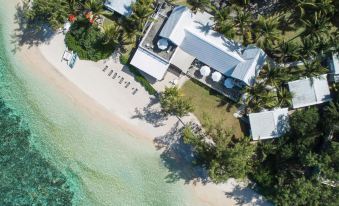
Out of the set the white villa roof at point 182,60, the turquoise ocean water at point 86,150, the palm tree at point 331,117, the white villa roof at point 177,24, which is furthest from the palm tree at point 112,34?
the palm tree at point 331,117

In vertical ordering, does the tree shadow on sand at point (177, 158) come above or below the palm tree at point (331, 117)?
below

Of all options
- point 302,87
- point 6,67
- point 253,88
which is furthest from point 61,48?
point 302,87

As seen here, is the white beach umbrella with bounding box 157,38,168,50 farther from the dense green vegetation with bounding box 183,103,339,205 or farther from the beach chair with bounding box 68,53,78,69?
the beach chair with bounding box 68,53,78,69

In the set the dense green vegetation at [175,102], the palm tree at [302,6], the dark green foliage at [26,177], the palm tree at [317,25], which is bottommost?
the dark green foliage at [26,177]

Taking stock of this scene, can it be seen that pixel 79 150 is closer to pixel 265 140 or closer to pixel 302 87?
pixel 265 140

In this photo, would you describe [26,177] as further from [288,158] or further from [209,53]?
[288,158]

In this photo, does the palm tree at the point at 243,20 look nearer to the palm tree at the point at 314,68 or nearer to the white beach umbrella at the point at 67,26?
the palm tree at the point at 314,68
